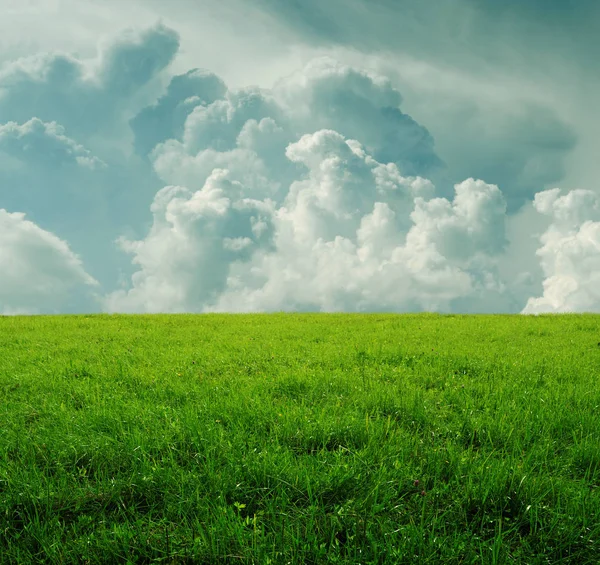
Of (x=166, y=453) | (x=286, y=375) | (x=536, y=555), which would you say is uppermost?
(x=286, y=375)

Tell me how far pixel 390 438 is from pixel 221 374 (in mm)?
4440

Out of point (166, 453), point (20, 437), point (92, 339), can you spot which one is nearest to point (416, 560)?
point (166, 453)

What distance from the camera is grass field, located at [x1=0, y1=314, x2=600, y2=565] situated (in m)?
3.59

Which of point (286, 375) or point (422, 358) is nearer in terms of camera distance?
point (286, 375)

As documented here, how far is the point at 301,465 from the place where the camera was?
4480 millimetres

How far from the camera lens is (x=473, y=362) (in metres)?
9.82

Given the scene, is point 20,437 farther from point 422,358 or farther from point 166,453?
point 422,358

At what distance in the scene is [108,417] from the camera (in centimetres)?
612

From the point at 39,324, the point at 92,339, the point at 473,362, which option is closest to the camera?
the point at 473,362

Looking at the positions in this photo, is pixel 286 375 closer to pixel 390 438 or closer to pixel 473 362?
pixel 390 438

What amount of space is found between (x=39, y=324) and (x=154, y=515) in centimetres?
2016

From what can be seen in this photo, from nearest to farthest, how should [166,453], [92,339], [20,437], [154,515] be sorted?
1. [154,515]
2. [166,453]
3. [20,437]
4. [92,339]

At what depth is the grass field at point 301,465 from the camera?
359 cm

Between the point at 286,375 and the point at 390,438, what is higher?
the point at 286,375
